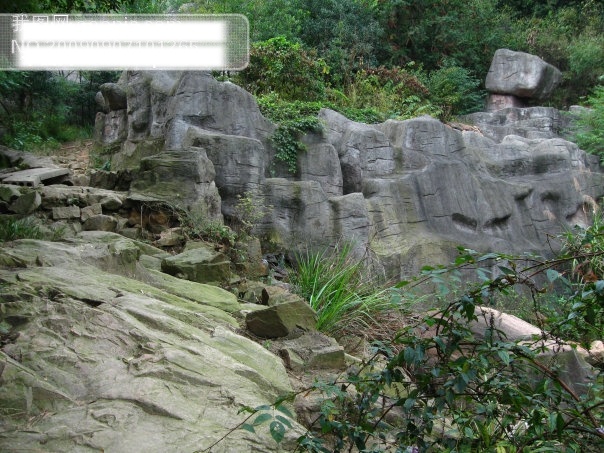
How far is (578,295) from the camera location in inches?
A: 91.4

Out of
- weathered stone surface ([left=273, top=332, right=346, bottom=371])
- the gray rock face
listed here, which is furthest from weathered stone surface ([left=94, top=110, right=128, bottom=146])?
weathered stone surface ([left=273, top=332, right=346, bottom=371])

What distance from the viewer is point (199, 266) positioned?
6359 millimetres

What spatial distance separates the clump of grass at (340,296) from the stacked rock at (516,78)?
48.6 feet

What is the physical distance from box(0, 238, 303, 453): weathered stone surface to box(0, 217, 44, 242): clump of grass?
81cm

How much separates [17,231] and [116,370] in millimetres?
2869

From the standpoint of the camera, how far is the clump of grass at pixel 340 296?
6055 millimetres

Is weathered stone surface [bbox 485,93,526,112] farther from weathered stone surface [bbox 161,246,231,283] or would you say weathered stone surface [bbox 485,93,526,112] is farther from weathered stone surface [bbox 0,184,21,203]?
weathered stone surface [bbox 0,184,21,203]

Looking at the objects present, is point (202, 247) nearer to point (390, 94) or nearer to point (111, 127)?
point (111, 127)

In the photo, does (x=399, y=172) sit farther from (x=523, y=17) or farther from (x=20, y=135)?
(x=523, y=17)

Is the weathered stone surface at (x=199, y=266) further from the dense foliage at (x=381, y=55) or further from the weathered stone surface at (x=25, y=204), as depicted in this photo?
the dense foliage at (x=381, y=55)

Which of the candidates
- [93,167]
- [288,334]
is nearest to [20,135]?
[93,167]

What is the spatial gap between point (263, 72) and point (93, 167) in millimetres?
4374

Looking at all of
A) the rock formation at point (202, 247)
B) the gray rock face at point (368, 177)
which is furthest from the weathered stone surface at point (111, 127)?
the gray rock face at point (368, 177)

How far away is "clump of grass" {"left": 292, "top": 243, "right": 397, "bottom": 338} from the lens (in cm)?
605
